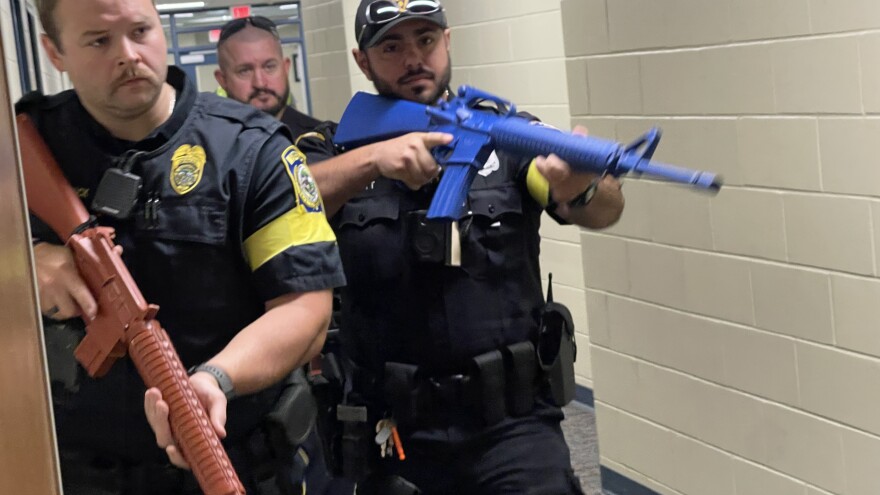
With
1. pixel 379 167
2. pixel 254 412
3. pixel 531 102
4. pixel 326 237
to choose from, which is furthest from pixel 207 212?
pixel 531 102

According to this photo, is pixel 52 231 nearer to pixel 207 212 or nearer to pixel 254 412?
pixel 207 212

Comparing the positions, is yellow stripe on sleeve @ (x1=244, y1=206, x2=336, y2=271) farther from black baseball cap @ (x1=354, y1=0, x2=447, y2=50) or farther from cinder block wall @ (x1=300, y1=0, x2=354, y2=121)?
cinder block wall @ (x1=300, y1=0, x2=354, y2=121)

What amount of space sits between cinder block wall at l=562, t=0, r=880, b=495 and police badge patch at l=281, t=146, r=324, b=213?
105 cm

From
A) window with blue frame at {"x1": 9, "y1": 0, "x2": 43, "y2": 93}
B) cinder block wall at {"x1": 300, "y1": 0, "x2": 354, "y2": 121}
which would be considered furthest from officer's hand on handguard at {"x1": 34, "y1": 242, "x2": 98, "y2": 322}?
cinder block wall at {"x1": 300, "y1": 0, "x2": 354, "y2": 121}

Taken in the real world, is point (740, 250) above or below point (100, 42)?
below

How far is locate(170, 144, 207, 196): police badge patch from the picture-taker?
1.62 m

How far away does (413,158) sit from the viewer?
2.02 metres

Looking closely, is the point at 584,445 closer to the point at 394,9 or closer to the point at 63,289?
the point at 394,9

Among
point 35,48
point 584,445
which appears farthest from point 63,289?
point 584,445

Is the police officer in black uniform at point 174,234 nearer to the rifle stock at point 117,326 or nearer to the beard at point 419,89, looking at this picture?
the rifle stock at point 117,326

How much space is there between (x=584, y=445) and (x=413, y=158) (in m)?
2.20

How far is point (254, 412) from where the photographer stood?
5.63 ft

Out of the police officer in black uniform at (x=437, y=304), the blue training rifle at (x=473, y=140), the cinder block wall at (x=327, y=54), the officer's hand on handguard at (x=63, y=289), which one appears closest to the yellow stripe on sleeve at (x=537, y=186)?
the police officer in black uniform at (x=437, y=304)

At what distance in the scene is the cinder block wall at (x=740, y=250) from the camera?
2.11 m
